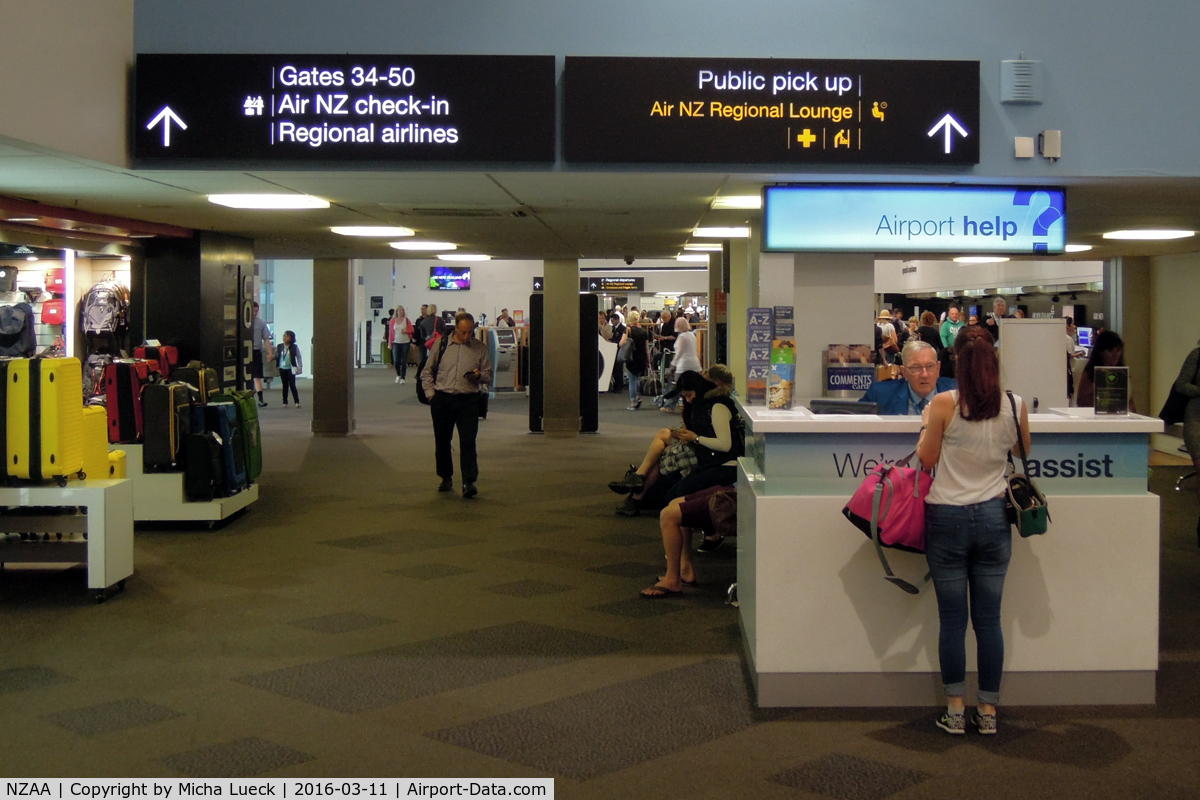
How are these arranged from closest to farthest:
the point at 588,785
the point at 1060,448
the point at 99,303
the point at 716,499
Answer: the point at 588,785 < the point at 1060,448 < the point at 716,499 < the point at 99,303

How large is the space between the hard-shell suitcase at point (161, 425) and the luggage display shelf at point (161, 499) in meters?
0.08

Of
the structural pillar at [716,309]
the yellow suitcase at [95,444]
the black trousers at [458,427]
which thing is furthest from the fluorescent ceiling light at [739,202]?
the structural pillar at [716,309]

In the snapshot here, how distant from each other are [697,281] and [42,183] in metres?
25.1

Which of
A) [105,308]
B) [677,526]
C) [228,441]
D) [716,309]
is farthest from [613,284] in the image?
[677,526]

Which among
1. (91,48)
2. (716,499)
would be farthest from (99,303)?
(716,499)

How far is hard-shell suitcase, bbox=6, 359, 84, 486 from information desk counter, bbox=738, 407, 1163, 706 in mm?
4040

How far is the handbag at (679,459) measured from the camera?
757 centimetres

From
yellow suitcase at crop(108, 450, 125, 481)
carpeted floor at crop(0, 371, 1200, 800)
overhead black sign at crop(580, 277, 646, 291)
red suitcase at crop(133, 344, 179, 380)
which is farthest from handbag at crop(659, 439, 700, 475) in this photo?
overhead black sign at crop(580, 277, 646, 291)

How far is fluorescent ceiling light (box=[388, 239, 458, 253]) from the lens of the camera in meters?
11.9

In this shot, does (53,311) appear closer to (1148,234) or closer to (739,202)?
(739,202)

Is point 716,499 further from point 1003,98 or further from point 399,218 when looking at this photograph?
point 399,218

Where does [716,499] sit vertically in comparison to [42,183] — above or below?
below

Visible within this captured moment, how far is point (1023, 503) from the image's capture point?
14.0 ft

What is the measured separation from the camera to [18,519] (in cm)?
679
